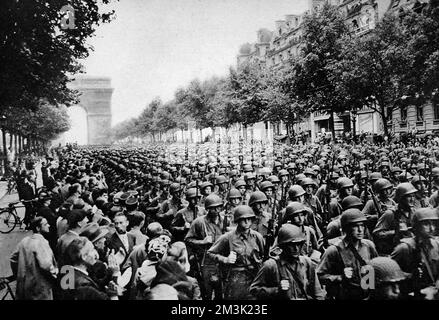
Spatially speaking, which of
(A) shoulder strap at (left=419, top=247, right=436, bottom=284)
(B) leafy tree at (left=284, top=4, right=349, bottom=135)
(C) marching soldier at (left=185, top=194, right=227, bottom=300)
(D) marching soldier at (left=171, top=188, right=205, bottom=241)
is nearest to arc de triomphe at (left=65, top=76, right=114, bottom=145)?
(B) leafy tree at (left=284, top=4, right=349, bottom=135)

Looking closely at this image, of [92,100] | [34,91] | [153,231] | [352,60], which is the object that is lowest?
[153,231]

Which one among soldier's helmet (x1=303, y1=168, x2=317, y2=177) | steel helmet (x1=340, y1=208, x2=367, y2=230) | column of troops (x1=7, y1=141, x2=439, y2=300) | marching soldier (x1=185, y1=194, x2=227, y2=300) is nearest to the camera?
column of troops (x1=7, y1=141, x2=439, y2=300)

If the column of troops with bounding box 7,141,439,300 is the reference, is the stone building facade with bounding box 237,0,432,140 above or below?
above

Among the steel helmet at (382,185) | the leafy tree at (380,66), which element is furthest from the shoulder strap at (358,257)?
the leafy tree at (380,66)

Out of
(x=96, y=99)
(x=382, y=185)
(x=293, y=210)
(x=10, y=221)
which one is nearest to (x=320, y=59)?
(x=10, y=221)

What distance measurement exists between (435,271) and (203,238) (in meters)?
2.93

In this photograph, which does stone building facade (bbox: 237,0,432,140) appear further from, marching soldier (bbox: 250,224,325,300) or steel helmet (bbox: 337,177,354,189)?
marching soldier (bbox: 250,224,325,300)

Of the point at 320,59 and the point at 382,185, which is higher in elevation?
the point at 320,59

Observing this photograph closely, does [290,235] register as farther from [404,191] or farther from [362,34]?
[362,34]

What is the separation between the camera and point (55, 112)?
5128 cm

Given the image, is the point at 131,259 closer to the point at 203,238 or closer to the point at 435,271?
the point at 203,238

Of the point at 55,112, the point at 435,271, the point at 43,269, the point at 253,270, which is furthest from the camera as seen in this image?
the point at 55,112

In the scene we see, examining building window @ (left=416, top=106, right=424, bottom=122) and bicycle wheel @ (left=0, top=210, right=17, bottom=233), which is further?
building window @ (left=416, top=106, right=424, bottom=122)

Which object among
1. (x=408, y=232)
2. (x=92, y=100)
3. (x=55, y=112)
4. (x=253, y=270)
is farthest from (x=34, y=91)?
(x=92, y=100)
